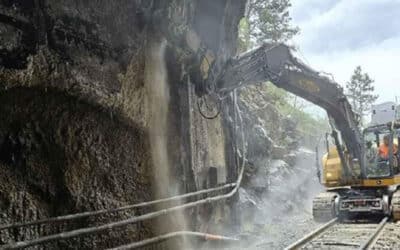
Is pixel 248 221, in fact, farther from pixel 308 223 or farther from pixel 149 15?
pixel 149 15

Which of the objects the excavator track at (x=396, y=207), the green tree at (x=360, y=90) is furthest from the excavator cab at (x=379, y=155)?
the green tree at (x=360, y=90)

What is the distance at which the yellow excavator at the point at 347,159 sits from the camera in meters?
11.2

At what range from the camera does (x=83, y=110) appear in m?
5.39

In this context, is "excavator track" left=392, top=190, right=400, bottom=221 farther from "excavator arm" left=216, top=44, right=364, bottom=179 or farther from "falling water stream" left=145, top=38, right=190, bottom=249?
"falling water stream" left=145, top=38, right=190, bottom=249

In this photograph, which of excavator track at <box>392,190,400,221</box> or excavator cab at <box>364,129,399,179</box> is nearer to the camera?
excavator track at <box>392,190,400,221</box>

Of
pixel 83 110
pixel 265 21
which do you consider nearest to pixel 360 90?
pixel 265 21

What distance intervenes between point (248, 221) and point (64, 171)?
974cm

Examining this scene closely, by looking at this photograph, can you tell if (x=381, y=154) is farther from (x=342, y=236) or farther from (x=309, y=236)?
(x=309, y=236)

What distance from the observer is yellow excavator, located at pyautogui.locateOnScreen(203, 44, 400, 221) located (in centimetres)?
1124

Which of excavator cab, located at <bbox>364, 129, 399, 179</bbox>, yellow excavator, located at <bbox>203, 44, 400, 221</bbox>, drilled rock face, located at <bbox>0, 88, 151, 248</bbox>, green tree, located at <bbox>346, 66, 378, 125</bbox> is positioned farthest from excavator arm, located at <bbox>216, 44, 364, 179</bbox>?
green tree, located at <bbox>346, 66, 378, 125</bbox>

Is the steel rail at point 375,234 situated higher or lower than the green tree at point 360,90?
lower

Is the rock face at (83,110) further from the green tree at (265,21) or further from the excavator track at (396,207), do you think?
the green tree at (265,21)

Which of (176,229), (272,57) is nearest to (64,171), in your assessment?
(176,229)

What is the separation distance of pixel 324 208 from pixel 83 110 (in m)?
9.72
